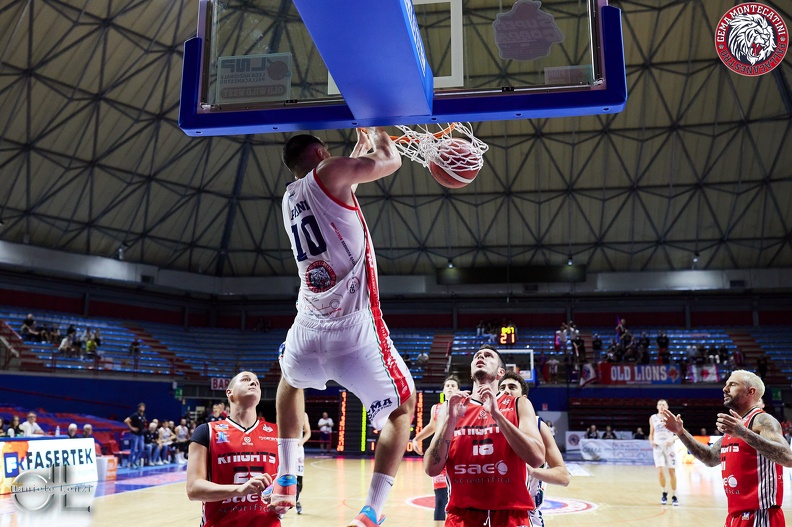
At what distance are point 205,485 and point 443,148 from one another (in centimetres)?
251

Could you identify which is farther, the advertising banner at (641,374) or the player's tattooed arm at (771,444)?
the advertising banner at (641,374)

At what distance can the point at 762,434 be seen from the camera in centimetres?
524

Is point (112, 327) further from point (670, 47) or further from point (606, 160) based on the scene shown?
point (670, 47)

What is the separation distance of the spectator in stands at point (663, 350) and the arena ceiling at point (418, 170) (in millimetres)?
4273

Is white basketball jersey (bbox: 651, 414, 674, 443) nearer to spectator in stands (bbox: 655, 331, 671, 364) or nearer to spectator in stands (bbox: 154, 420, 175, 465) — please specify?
spectator in stands (bbox: 154, 420, 175, 465)

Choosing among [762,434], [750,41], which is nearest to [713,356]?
[750,41]

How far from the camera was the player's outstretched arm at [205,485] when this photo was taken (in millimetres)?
3699

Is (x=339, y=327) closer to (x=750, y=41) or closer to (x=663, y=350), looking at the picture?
(x=750, y=41)

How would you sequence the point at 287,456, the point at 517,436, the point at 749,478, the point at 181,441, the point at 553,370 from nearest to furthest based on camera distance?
the point at 287,456, the point at 517,436, the point at 749,478, the point at 181,441, the point at 553,370

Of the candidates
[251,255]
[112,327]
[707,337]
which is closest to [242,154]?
[251,255]

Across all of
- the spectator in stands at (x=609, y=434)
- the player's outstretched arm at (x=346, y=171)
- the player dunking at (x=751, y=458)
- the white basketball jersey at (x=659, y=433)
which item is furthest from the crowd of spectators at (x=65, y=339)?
the player's outstretched arm at (x=346, y=171)

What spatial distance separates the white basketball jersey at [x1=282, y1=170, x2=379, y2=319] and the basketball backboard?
740 millimetres

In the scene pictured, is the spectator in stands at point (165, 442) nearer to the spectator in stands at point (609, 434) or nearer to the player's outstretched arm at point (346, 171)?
the spectator in stands at point (609, 434)

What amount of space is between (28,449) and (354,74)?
12349 mm
